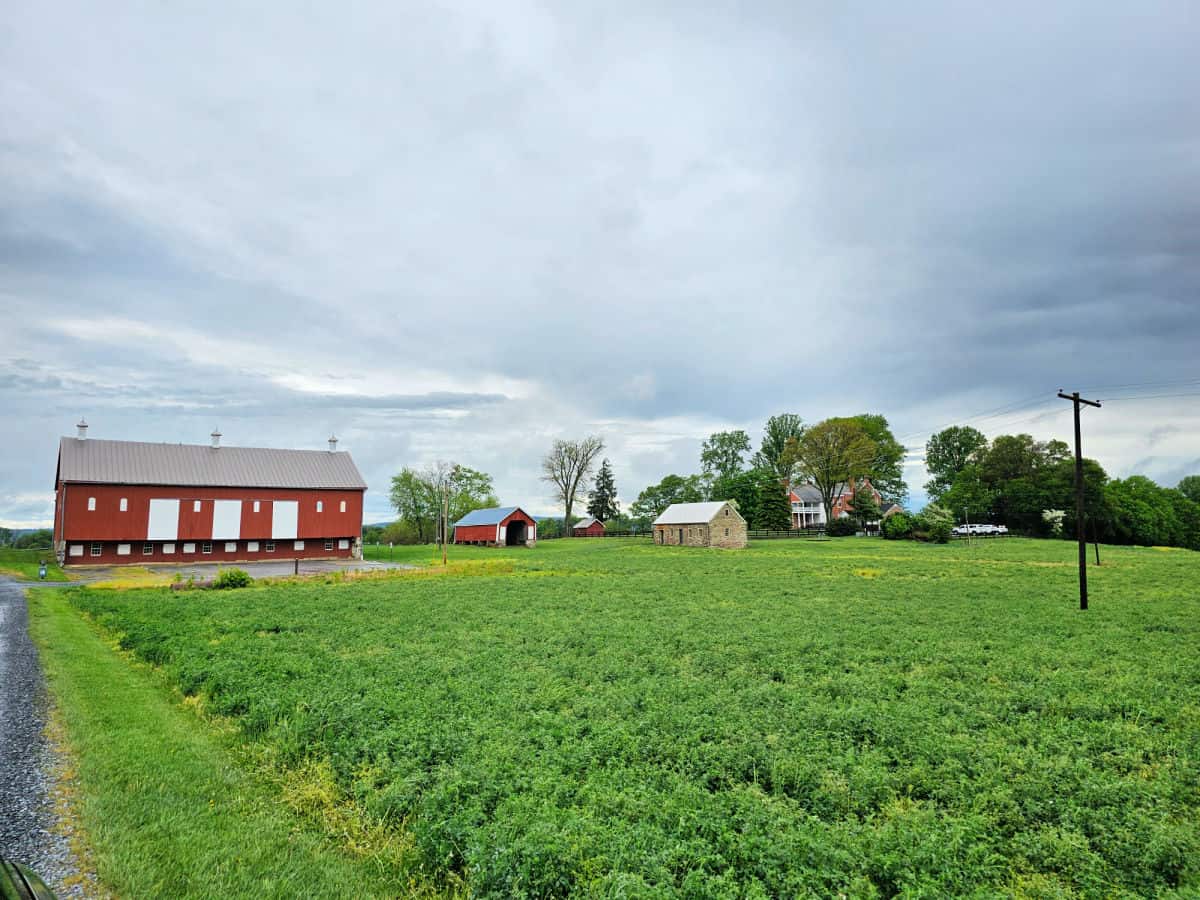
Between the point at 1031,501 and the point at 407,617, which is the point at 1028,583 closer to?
the point at 407,617

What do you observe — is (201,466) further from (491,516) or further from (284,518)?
(491,516)

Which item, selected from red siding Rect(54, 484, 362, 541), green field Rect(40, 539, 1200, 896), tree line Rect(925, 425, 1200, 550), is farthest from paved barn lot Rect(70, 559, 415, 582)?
tree line Rect(925, 425, 1200, 550)

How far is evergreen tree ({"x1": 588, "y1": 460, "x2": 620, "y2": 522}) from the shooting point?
111500 mm

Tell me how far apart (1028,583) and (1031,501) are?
6758cm

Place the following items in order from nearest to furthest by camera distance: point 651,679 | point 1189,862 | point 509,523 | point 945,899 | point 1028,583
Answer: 1. point 945,899
2. point 1189,862
3. point 651,679
4. point 1028,583
5. point 509,523

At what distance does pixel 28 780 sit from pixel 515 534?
70.9 m

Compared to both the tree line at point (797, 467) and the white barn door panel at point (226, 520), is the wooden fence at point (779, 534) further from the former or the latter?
the white barn door panel at point (226, 520)

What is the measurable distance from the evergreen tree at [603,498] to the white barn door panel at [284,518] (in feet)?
211

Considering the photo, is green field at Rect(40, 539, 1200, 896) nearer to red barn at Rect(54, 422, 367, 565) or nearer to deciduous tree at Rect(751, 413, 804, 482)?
red barn at Rect(54, 422, 367, 565)

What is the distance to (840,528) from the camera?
82812mm

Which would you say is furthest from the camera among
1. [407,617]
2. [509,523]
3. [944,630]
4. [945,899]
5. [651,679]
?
[509,523]

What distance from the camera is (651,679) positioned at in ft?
37.3

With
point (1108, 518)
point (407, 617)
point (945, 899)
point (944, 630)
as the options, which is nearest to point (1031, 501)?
point (1108, 518)

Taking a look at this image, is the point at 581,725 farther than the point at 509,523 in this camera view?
No
